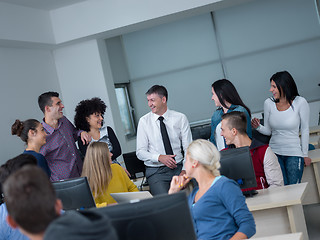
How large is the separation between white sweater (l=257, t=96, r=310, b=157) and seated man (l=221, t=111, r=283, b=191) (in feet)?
3.30

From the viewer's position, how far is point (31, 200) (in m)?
1.29

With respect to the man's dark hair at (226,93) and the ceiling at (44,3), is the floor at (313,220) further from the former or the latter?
the ceiling at (44,3)

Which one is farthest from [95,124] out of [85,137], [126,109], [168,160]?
[126,109]

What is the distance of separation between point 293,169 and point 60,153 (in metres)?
2.33

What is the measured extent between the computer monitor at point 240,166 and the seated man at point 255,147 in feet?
1.02

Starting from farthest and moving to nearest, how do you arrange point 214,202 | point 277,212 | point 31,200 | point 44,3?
point 44,3
point 277,212
point 214,202
point 31,200

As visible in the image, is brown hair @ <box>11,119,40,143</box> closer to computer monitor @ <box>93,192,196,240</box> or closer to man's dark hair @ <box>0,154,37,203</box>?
man's dark hair @ <box>0,154,37,203</box>

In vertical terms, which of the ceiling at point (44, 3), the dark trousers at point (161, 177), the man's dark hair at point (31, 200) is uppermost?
the ceiling at point (44, 3)

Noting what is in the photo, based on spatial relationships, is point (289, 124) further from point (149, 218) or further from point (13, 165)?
point (149, 218)

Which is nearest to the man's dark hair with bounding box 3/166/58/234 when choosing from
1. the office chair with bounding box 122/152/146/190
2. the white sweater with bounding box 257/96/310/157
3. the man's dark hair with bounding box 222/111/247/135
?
the man's dark hair with bounding box 222/111/247/135

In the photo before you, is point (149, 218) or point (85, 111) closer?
point (149, 218)

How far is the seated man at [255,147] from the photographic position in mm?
3535

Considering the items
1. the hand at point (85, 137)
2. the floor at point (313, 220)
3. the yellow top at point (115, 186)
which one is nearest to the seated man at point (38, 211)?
the yellow top at point (115, 186)

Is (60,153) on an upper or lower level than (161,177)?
upper
